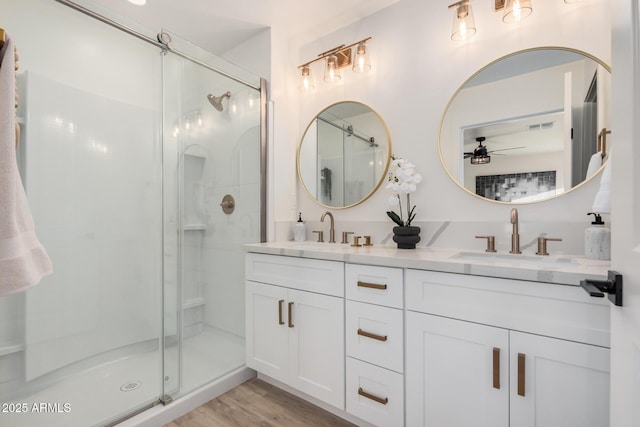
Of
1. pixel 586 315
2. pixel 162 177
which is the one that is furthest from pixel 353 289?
pixel 162 177

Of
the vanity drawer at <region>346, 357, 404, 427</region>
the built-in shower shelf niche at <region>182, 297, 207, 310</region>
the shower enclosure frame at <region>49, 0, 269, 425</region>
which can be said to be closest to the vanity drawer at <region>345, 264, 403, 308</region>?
the vanity drawer at <region>346, 357, 404, 427</region>

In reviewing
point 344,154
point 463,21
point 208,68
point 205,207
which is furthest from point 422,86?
point 205,207

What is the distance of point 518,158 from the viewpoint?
154 centimetres

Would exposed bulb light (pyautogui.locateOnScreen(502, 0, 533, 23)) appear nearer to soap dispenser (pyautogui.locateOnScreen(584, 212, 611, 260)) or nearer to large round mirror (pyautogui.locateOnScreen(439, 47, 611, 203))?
large round mirror (pyautogui.locateOnScreen(439, 47, 611, 203))

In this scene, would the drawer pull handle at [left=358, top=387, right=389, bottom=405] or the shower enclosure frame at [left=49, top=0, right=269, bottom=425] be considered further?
the shower enclosure frame at [left=49, top=0, right=269, bottom=425]

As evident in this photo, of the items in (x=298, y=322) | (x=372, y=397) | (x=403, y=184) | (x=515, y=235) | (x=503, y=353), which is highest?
(x=403, y=184)

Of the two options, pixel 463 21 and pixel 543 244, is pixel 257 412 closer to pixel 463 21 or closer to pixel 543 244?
pixel 543 244

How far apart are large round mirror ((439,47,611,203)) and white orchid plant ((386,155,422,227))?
190 mm

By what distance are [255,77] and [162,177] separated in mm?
996

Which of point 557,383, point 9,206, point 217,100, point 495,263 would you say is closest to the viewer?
point 9,206

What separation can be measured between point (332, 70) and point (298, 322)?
1.72m

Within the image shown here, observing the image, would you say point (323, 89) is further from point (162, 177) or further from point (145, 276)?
point (145, 276)

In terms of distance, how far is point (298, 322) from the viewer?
163 centimetres

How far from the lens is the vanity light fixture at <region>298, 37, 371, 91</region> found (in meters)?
1.98
